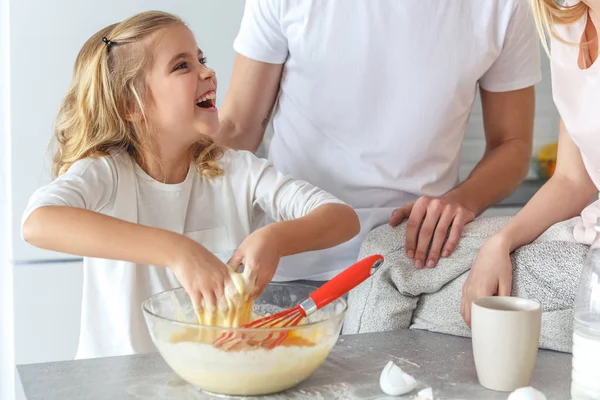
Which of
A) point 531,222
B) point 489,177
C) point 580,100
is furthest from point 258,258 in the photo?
point 489,177

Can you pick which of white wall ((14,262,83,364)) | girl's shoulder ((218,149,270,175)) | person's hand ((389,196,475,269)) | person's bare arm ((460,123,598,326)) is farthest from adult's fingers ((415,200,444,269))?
white wall ((14,262,83,364))

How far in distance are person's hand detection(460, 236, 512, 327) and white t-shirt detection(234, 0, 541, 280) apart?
0.35 meters

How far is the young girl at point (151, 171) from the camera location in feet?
4.62

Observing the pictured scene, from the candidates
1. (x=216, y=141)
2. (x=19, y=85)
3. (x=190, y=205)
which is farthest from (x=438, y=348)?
(x=19, y=85)

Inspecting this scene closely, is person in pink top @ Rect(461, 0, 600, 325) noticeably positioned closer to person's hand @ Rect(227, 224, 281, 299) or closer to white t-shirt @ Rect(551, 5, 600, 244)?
white t-shirt @ Rect(551, 5, 600, 244)

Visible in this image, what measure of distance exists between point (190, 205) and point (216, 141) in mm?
173

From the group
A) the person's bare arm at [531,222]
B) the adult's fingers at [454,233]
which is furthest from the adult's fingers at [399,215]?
the person's bare arm at [531,222]

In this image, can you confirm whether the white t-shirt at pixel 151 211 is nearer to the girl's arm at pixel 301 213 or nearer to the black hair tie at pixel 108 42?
the girl's arm at pixel 301 213

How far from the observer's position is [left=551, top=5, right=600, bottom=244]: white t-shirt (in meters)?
1.16

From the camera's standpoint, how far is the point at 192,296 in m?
1.03

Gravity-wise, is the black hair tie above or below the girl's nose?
above

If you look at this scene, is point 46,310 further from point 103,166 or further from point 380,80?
point 380,80

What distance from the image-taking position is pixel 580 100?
119cm

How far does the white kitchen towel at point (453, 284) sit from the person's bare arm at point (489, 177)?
3 cm
